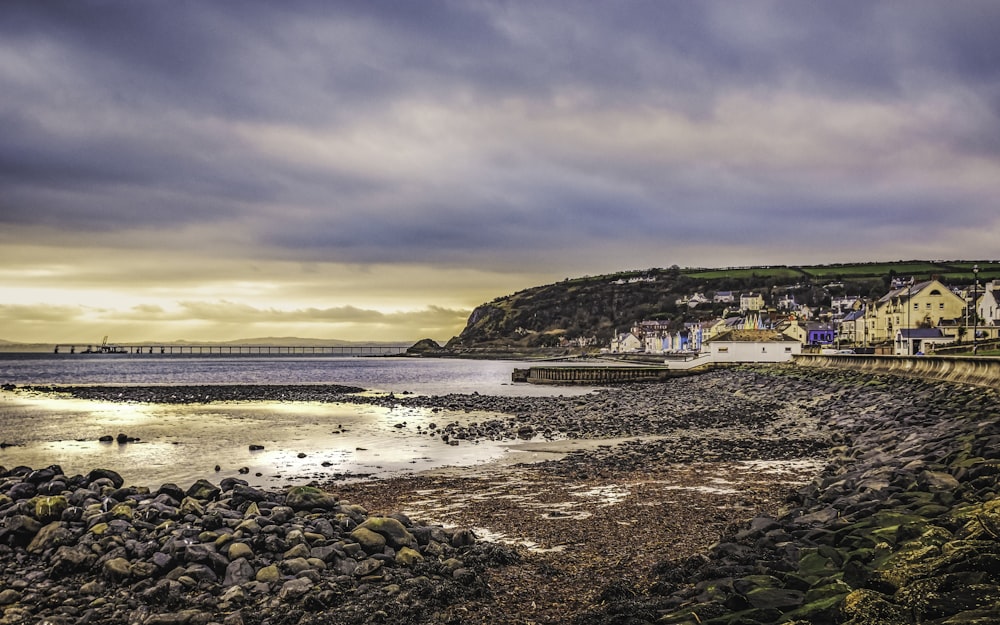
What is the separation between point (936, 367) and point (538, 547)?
26.5 meters

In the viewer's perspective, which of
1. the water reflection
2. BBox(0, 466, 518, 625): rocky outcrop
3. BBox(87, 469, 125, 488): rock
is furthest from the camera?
the water reflection

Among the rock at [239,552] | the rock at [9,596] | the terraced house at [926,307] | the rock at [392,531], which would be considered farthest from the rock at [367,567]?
the terraced house at [926,307]

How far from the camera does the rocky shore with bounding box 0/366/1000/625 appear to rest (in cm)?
691

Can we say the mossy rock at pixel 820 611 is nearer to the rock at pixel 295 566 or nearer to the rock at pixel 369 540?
the rock at pixel 369 540

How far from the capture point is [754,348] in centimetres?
6819

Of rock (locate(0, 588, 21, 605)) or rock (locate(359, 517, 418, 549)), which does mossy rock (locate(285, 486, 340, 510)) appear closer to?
rock (locate(359, 517, 418, 549))

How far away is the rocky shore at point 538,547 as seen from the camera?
6906 mm

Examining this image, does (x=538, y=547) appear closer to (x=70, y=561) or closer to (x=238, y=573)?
(x=238, y=573)

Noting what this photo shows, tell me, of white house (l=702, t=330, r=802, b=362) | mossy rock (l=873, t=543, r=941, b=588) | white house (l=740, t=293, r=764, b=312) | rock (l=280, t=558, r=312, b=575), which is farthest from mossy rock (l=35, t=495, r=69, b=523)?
white house (l=740, t=293, r=764, b=312)

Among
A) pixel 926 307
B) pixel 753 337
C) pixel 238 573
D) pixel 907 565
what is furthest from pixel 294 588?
pixel 926 307

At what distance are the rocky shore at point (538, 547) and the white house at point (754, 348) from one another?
173ft

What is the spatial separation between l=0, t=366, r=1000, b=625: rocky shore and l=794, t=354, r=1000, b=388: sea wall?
306 inches

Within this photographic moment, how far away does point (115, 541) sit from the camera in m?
9.92

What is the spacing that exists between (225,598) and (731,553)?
6.56 m
